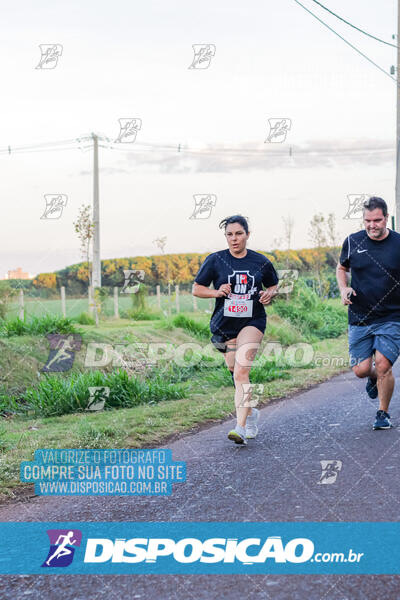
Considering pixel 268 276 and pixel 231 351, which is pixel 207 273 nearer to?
pixel 268 276

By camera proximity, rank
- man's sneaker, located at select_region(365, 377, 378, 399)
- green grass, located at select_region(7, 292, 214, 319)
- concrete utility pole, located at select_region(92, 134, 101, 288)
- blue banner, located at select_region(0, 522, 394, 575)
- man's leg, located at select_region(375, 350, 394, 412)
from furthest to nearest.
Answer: concrete utility pole, located at select_region(92, 134, 101, 288) → green grass, located at select_region(7, 292, 214, 319) → man's sneaker, located at select_region(365, 377, 378, 399) → man's leg, located at select_region(375, 350, 394, 412) → blue banner, located at select_region(0, 522, 394, 575)

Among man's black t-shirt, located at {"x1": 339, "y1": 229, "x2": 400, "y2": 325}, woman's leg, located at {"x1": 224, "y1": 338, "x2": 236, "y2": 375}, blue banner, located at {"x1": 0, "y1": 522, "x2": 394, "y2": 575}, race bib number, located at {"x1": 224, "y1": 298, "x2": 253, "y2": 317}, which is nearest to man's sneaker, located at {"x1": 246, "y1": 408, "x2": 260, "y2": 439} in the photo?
woman's leg, located at {"x1": 224, "y1": 338, "x2": 236, "y2": 375}

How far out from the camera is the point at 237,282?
21.0ft

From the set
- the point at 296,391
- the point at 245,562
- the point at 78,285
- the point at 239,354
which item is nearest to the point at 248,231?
the point at 239,354

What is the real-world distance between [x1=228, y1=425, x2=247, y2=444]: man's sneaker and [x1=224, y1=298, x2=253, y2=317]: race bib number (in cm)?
103

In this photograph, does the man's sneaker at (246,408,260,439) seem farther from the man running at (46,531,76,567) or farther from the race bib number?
the man running at (46,531,76,567)

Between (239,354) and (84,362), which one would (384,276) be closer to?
(239,354)

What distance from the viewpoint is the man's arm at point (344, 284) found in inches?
262

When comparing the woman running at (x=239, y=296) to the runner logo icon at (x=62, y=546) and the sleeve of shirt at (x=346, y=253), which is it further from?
the runner logo icon at (x=62, y=546)

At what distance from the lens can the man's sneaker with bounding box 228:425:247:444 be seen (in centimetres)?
621

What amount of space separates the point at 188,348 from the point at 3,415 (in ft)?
18.6

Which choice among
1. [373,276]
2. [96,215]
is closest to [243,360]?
[373,276]

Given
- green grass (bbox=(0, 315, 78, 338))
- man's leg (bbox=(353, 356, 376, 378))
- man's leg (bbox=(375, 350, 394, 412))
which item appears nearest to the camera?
man's leg (bbox=(375, 350, 394, 412))

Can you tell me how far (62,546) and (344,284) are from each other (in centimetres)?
404
